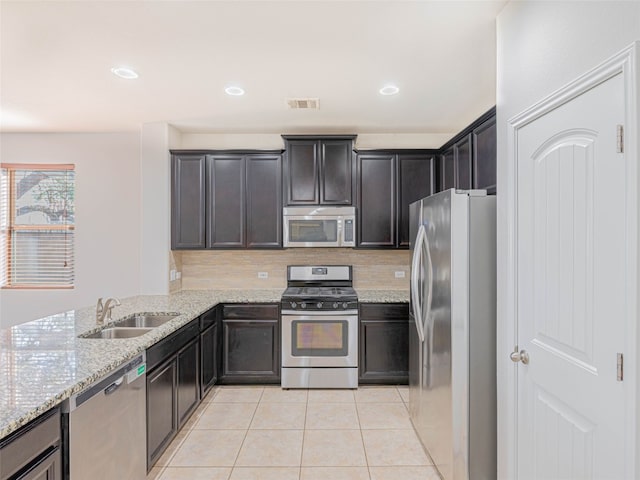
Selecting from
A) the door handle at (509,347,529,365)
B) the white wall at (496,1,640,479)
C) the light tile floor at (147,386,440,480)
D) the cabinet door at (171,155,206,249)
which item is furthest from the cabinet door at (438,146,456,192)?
the cabinet door at (171,155,206,249)

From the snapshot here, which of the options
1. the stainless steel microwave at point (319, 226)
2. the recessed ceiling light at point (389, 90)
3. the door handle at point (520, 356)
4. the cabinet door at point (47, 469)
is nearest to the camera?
the cabinet door at point (47, 469)

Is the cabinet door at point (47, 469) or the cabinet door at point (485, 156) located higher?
the cabinet door at point (485, 156)

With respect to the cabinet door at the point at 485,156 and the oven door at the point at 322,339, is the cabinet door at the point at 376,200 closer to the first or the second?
the oven door at the point at 322,339

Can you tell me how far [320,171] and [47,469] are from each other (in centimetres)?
313

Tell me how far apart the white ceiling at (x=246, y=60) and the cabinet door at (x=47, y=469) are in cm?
213

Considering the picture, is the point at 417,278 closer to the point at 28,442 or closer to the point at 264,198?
the point at 264,198

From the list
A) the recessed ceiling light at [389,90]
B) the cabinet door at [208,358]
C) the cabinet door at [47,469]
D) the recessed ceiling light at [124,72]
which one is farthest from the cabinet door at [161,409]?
the recessed ceiling light at [389,90]

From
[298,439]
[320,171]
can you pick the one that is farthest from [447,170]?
[298,439]

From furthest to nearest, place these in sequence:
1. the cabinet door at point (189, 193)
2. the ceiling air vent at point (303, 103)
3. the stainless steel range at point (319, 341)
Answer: the cabinet door at point (189, 193) → the stainless steel range at point (319, 341) → the ceiling air vent at point (303, 103)

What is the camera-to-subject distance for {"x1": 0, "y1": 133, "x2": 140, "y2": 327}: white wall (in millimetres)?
4094

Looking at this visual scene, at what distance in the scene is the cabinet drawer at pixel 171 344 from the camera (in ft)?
7.18

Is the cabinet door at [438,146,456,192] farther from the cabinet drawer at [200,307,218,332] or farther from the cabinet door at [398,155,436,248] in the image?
the cabinet drawer at [200,307,218,332]

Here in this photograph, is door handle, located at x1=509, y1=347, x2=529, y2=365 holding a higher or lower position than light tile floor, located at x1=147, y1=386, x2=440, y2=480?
higher

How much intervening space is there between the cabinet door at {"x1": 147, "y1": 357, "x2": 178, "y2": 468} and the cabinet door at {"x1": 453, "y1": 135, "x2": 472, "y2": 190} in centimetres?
265
